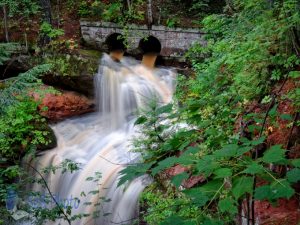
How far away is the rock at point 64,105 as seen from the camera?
9164 millimetres

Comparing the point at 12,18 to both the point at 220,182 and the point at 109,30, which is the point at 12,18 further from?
the point at 220,182

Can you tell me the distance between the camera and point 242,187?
151 cm

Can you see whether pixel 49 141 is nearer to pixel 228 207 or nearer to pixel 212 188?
pixel 212 188

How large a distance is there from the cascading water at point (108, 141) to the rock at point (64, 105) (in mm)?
237

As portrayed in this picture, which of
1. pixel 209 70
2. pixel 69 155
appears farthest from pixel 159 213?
pixel 69 155

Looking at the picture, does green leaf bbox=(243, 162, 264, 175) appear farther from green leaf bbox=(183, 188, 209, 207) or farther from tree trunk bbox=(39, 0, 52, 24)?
tree trunk bbox=(39, 0, 52, 24)

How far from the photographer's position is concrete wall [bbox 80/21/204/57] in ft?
35.7

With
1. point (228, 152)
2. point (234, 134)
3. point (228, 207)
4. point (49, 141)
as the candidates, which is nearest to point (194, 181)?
point (234, 134)

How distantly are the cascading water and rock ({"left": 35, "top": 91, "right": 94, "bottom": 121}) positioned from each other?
0.24 meters

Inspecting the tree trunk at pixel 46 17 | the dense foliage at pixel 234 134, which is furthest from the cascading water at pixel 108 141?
the tree trunk at pixel 46 17

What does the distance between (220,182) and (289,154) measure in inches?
53.9

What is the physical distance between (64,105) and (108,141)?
192 cm

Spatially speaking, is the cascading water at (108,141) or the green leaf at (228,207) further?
the cascading water at (108,141)

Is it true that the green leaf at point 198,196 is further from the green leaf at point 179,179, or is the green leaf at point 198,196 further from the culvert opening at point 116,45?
the culvert opening at point 116,45
